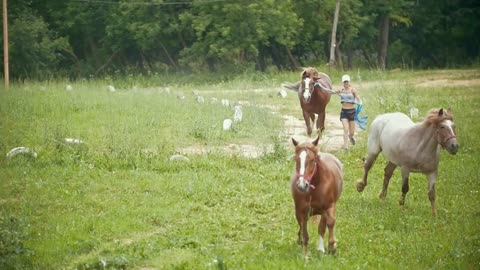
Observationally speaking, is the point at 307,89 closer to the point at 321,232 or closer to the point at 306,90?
the point at 306,90

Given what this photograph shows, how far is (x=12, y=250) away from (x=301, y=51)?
133 feet

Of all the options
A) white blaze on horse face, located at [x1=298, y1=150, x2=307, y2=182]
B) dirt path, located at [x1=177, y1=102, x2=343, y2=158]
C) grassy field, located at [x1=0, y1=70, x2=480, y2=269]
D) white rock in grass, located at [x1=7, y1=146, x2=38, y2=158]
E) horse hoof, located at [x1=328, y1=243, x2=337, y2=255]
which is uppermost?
white blaze on horse face, located at [x1=298, y1=150, x2=307, y2=182]

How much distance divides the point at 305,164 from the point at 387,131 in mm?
4170

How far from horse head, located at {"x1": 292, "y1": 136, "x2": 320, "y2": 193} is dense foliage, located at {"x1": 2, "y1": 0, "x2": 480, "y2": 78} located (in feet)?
105

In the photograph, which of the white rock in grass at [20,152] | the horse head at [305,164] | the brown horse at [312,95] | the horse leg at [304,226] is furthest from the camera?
the brown horse at [312,95]

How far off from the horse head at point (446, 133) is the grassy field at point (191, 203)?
3.46ft

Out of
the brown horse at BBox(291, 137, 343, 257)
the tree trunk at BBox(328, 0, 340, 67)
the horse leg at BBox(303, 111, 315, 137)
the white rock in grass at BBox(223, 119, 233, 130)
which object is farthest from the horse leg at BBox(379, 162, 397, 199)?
the tree trunk at BBox(328, 0, 340, 67)

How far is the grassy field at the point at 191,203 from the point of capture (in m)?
9.16

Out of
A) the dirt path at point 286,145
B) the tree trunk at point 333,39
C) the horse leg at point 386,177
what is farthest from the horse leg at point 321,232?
the tree trunk at point 333,39

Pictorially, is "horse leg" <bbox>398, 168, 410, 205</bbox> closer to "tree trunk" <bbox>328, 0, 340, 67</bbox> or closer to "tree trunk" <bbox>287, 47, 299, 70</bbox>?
"tree trunk" <bbox>328, 0, 340, 67</bbox>

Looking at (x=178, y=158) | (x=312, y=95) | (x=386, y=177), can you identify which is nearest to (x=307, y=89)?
(x=312, y=95)

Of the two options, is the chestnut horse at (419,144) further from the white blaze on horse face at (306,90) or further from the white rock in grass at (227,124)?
the white rock in grass at (227,124)

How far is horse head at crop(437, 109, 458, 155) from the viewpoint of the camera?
10656 mm

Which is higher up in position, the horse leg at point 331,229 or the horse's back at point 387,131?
the horse's back at point 387,131
